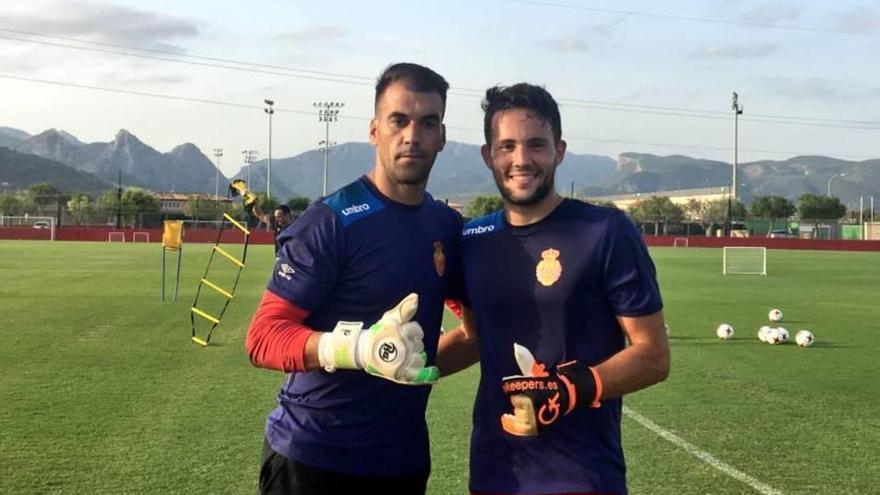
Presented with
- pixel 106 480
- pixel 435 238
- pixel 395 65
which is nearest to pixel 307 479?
pixel 435 238

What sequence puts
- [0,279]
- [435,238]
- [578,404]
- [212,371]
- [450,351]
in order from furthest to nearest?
1. [0,279]
2. [212,371]
3. [450,351]
4. [435,238]
5. [578,404]

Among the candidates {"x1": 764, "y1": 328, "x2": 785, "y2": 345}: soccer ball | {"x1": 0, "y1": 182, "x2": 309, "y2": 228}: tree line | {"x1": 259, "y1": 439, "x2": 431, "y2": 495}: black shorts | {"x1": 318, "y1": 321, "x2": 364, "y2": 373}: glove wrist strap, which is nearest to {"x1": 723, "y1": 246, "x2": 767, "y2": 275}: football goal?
{"x1": 764, "y1": 328, "x2": 785, "y2": 345}: soccer ball

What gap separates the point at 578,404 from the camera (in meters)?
2.40

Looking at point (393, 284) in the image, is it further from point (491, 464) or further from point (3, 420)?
point (3, 420)

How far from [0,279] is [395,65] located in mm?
22754

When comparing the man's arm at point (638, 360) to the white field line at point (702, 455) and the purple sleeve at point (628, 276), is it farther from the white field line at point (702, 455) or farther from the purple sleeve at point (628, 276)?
the white field line at point (702, 455)

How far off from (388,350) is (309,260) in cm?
52

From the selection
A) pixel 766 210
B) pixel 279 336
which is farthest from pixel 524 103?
pixel 766 210

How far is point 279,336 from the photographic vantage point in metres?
2.54

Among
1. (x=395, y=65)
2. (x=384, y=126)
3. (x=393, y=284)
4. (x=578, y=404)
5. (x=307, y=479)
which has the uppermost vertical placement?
(x=395, y=65)

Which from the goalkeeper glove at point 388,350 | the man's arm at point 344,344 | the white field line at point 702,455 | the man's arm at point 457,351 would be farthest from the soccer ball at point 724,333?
the goalkeeper glove at point 388,350

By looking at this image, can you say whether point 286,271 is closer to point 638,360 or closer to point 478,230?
point 478,230

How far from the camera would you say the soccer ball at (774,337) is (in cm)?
1215

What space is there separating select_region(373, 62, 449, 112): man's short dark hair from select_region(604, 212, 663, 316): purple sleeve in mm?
814
